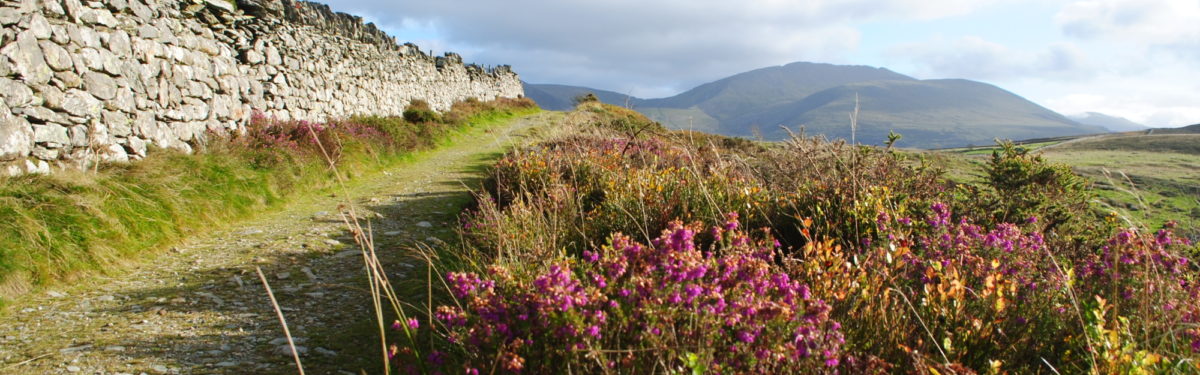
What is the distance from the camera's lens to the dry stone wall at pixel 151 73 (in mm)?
5691

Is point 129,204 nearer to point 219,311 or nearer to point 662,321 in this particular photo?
point 219,311

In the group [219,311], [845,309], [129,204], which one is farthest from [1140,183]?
[129,204]

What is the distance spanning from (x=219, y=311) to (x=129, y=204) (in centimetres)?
261

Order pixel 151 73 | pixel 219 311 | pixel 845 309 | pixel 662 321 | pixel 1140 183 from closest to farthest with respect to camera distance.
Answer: pixel 662 321
pixel 845 309
pixel 219 311
pixel 151 73
pixel 1140 183

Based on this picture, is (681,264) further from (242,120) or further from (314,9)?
(314,9)

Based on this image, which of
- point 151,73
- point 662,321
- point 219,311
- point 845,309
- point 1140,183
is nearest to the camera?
point 662,321

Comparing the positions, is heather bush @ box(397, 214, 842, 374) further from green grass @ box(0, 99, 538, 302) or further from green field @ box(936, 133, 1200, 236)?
green grass @ box(0, 99, 538, 302)

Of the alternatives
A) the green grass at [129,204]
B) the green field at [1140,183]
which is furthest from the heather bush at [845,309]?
the green grass at [129,204]

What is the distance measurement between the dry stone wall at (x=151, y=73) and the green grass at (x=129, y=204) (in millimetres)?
425

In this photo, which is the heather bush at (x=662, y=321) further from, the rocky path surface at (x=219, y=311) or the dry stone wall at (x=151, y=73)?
the dry stone wall at (x=151, y=73)

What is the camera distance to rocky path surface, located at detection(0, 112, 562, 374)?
Answer: 3.21m

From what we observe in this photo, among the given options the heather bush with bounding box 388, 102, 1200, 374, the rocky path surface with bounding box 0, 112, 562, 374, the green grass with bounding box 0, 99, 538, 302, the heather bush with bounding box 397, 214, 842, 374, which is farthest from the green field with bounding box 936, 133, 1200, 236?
the green grass with bounding box 0, 99, 538, 302

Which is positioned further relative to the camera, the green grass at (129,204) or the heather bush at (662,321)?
the green grass at (129,204)

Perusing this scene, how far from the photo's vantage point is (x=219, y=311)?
3.98 m
